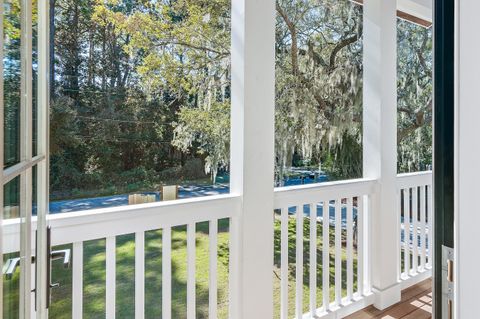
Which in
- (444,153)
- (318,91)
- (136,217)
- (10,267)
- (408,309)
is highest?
(318,91)

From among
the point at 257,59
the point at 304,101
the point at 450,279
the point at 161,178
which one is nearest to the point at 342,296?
the point at 304,101

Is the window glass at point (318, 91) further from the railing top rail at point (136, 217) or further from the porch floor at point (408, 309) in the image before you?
the porch floor at point (408, 309)

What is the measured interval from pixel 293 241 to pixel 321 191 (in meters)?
0.45

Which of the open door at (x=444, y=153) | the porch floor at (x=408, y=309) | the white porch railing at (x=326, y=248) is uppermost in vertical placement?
the open door at (x=444, y=153)

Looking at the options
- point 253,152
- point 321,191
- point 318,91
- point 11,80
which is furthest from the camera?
point 318,91

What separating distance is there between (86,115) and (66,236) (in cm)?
60

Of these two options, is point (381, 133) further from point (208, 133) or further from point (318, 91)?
point (208, 133)

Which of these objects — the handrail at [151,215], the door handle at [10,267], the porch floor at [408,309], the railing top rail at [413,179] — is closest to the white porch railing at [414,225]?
the railing top rail at [413,179]

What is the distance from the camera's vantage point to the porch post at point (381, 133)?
9.07 ft

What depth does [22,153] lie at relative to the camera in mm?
705

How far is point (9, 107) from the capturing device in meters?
0.57

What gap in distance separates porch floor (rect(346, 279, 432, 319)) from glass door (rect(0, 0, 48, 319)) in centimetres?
247

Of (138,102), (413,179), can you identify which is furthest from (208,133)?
(413,179)

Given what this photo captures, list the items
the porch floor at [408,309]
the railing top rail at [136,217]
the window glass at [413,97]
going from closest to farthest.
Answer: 1. the railing top rail at [136,217]
2. the porch floor at [408,309]
3. the window glass at [413,97]
